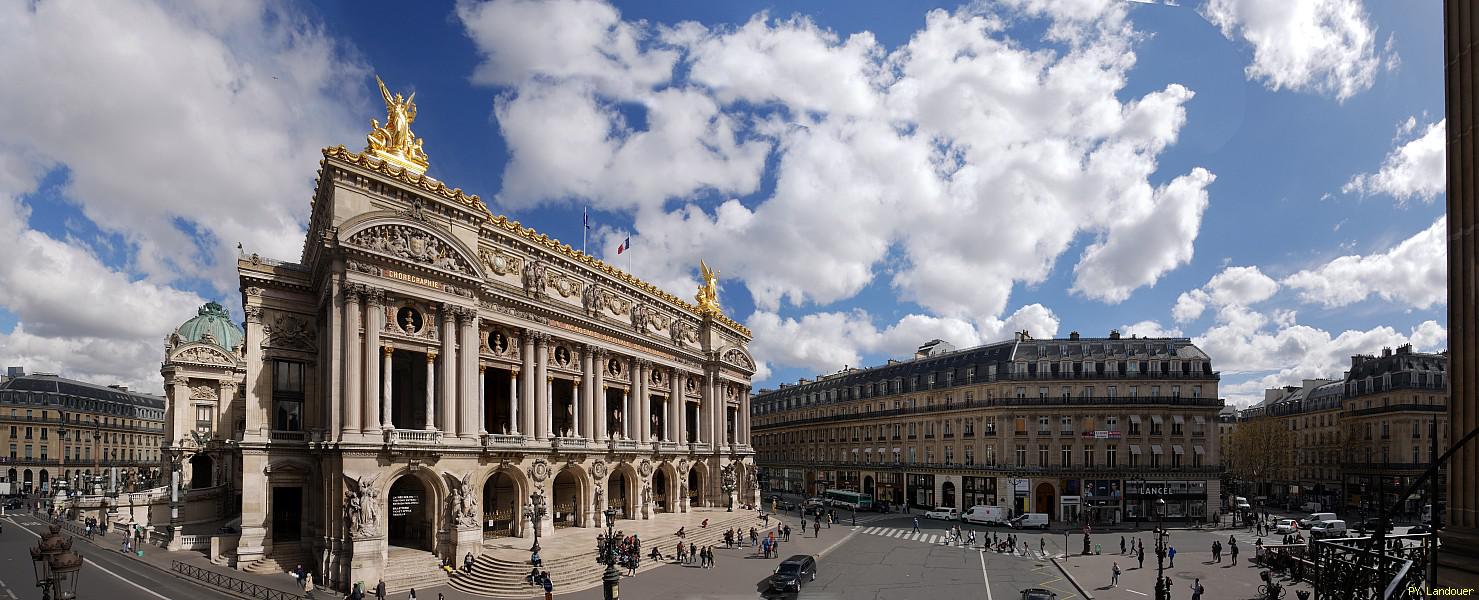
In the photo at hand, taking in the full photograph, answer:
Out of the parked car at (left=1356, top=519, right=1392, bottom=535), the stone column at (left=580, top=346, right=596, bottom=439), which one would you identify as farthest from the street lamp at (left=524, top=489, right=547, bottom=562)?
the parked car at (left=1356, top=519, right=1392, bottom=535)

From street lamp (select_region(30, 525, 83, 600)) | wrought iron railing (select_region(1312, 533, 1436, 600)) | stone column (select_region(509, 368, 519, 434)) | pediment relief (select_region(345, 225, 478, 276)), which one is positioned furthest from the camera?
stone column (select_region(509, 368, 519, 434))

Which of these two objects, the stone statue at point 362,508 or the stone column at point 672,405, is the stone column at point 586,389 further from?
the stone statue at point 362,508

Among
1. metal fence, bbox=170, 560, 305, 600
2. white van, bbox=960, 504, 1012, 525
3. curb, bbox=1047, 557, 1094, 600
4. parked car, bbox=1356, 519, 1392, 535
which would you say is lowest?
white van, bbox=960, 504, 1012, 525

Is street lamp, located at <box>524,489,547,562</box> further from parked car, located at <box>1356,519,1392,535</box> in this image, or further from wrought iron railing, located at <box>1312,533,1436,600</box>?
parked car, located at <box>1356,519,1392,535</box>

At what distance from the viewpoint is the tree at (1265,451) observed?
9569cm

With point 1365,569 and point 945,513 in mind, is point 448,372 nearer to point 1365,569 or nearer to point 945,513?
point 1365,569

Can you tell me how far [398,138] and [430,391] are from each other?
551 inches

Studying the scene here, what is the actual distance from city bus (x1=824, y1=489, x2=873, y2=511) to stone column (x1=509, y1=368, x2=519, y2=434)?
4112 cm

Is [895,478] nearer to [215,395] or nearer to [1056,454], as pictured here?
[1056,454]

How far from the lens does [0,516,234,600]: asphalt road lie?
31.9 meters

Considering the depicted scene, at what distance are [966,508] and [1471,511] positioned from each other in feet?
220

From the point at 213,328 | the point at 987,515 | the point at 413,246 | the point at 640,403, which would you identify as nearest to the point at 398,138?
the point at 413,246

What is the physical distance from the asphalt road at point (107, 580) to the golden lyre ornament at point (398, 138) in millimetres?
22006

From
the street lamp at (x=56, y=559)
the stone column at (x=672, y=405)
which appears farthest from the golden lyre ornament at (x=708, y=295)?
the street lamp at (x=56, y=559)
